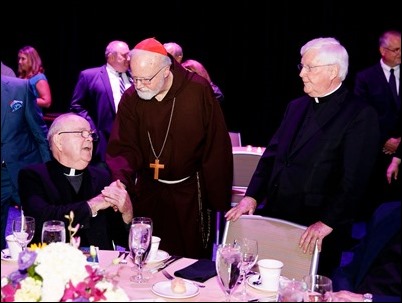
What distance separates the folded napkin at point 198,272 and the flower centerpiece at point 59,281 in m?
0.57

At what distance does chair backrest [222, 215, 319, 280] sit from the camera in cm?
290

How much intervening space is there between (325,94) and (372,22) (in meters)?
4.15

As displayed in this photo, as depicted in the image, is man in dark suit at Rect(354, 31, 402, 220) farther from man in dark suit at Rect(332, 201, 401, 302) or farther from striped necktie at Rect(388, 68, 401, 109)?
man in dark suit at Rect(332, 201, 401, 302)

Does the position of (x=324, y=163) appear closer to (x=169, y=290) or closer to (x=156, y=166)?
(x=156, y=166)

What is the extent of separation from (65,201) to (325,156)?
137cm

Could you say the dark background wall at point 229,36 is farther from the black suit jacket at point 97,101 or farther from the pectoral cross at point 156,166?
the pectoral cross at point 156,166

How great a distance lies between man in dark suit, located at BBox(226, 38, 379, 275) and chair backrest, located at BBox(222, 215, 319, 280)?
3.2 inches

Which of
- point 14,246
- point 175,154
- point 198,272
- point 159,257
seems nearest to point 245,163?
point 175,154

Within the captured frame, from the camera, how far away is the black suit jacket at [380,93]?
5.83 metres

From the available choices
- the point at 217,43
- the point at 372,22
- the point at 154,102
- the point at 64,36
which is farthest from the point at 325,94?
the point at 64,36

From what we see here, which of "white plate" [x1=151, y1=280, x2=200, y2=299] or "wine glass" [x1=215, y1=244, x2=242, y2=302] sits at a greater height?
"wine glass" [x1=215, y1=244, x2=242, y2=302]

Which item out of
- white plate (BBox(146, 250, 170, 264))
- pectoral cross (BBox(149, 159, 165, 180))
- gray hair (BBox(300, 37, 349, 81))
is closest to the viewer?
white plate (BBox(146, 250, 170, 264))

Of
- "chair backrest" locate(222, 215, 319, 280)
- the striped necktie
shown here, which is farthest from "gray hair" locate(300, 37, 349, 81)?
the striped necktie

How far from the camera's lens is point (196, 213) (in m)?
4.20
